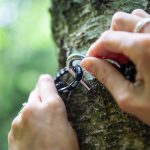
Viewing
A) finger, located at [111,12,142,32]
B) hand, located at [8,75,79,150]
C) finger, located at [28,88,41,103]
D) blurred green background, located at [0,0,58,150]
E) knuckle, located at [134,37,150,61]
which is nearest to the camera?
knuckle, located at [134,37,150,61]

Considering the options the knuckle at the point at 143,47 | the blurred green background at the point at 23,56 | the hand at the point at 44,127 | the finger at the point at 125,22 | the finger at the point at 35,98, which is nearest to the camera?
the knuckle at the point at 143,47

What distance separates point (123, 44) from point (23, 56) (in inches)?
246

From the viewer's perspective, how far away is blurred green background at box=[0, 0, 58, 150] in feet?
22.5

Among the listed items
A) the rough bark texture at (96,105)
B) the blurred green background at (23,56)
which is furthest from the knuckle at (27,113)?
the blurred green background at (23,56)

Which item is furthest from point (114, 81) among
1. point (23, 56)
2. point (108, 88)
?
point (23, 56)

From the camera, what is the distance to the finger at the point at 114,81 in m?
1.09

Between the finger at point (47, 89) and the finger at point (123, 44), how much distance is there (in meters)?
0.23

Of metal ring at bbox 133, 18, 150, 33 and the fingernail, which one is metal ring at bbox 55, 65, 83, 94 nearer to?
→ the fingernail

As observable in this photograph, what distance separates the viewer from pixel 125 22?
115cm

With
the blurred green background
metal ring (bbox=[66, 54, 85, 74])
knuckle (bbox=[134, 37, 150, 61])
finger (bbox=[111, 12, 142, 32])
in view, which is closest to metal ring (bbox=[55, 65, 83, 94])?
metal ring (bbox=[66, 54, 85, 74])

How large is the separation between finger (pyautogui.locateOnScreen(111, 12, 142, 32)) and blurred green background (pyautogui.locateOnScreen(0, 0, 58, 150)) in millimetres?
5390

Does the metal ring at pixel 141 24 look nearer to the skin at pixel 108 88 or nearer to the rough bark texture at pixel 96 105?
the skin at pixel 108 88

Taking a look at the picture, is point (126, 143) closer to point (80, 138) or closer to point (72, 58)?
point (80, 138)

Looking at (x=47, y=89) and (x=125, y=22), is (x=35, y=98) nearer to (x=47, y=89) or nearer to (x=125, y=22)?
(x=47, y=89)
